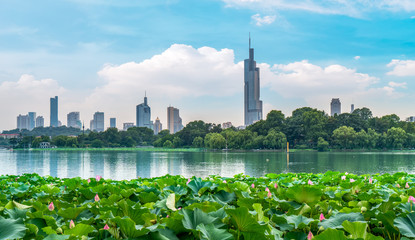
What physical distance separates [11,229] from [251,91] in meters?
168

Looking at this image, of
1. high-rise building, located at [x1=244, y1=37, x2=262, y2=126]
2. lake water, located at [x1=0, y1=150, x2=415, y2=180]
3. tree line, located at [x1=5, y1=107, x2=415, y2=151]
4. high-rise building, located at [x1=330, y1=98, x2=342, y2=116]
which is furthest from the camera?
high-rise building, located at [x1=244, y1=37, x2=262, y2=126]

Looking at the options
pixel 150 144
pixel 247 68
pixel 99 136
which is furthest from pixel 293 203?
pixel 247 68

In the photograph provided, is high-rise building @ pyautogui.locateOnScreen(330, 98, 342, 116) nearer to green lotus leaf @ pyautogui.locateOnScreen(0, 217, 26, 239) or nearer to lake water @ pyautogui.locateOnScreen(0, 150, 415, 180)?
lake water @ pyautogui.locateOnScreen(0, 150, 415, 180)

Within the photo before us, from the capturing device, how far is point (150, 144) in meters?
118

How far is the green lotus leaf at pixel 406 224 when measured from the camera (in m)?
1.57

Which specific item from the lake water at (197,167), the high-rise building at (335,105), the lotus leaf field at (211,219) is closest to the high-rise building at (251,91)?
the high-rise building at (335,105)

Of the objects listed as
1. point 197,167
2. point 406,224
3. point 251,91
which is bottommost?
point 197,167

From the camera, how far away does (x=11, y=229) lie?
1.47 metres

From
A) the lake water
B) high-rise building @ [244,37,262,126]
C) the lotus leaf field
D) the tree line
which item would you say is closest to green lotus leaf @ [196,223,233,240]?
the lotus leaf field

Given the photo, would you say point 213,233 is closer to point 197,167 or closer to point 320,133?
point 197,167

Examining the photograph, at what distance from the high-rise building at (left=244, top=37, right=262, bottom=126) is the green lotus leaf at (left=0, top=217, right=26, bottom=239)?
6442 inches

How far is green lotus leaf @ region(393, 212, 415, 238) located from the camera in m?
1.57

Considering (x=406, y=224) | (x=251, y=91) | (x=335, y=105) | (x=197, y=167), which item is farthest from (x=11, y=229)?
(x=251, y=91)

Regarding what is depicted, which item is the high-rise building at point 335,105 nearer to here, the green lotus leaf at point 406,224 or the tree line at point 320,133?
the tree line at point 320,133
